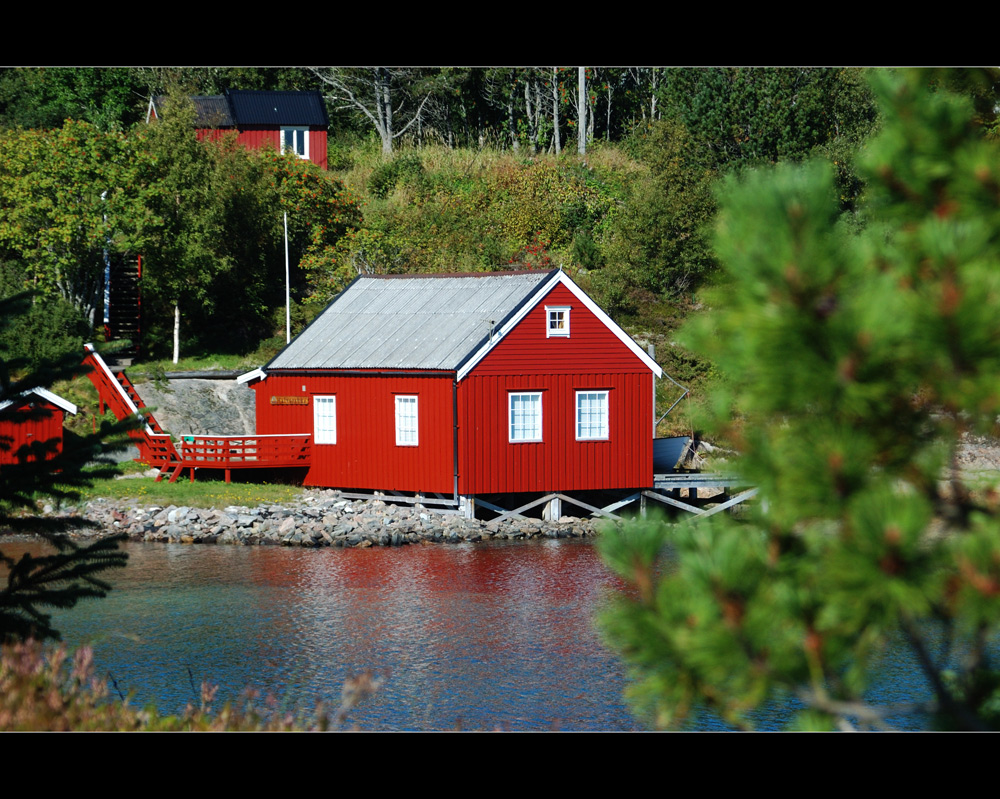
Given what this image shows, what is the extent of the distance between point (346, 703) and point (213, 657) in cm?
945

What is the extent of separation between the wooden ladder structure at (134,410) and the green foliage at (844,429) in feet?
81.0

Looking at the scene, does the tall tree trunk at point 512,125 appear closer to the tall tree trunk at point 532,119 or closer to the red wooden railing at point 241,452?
the tall tree trunk at point 532,119

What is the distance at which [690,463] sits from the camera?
106ft

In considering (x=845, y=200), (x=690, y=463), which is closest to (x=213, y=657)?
(x=690, y=463)

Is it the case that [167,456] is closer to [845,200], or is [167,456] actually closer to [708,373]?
[708,373]

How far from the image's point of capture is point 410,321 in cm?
2778

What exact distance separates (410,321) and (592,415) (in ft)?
16.2

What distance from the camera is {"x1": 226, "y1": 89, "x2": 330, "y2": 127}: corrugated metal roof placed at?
149 feet

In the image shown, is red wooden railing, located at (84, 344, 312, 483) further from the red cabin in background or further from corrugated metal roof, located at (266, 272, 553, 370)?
the red cabin in background

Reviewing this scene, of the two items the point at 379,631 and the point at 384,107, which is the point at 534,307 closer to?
the point at 379,631

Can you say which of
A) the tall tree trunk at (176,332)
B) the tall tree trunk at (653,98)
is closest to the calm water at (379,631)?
the tall tree trunk at (176,332)

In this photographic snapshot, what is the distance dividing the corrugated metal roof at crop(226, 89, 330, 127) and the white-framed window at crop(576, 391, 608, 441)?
Result: 23.5 metres

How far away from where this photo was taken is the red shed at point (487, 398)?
25438mm
